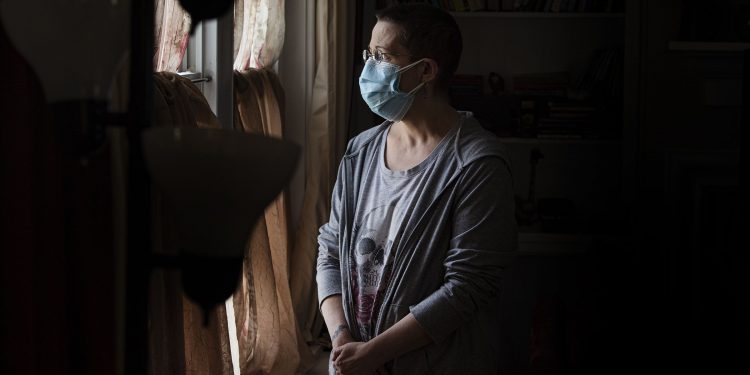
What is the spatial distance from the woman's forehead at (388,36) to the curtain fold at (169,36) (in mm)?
609

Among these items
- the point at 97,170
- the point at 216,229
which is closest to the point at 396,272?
the point at 97,170

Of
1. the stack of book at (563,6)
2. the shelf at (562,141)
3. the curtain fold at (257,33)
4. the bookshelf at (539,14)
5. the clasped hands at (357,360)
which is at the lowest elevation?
the clasped hands at (357,360)

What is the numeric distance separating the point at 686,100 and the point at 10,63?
3.43 metres

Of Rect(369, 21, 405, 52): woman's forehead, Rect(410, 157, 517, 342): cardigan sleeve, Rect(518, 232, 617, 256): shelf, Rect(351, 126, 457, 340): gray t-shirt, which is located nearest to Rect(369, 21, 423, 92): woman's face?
Rect(369, 21, 405, 52): woman's forehead

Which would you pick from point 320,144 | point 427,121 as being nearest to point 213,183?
point 427,121

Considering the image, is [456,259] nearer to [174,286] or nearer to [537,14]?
[174,286]

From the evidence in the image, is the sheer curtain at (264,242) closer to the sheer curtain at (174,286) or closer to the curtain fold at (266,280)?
the curtain fold at (266,280)

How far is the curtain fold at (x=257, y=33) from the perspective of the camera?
300cm

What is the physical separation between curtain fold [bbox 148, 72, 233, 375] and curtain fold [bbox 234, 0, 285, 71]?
30.1 inches

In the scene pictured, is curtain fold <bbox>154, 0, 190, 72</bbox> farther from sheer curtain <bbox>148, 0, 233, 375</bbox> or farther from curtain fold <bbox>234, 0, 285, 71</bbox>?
curtain fold <bbox>234, 0, 285, 71</bbox>

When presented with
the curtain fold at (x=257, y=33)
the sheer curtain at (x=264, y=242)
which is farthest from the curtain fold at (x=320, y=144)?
the curtain fold at (x=257, y=33)

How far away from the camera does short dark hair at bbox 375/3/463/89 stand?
1.83 m

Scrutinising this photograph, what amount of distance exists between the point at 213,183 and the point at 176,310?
1.30 metres

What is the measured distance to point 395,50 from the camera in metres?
1.87
